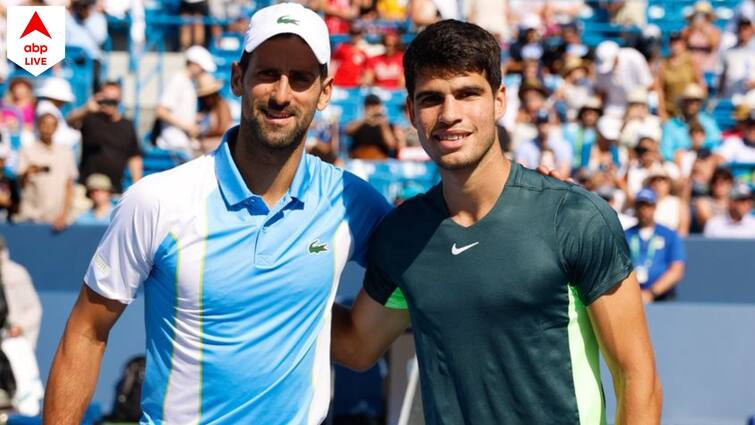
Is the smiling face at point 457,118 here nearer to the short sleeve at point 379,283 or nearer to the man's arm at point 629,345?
the short sleeve at point 379,283

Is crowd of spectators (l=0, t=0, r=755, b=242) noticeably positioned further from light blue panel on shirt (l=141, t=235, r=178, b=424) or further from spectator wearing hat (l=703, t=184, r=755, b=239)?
light blue panel on shirt (l=141, t=235, r=178, b=424)

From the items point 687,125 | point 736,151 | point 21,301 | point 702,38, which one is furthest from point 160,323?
point 702,38

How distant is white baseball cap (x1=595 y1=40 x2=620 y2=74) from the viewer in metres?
13.3

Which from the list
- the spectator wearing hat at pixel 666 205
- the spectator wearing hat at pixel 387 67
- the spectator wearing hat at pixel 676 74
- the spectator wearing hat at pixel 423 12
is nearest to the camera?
the spectator wearing hat at pixel 666 205

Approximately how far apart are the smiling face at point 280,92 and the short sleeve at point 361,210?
36 centimetres

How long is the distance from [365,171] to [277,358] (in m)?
7.90

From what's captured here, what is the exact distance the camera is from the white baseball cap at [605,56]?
523 inches

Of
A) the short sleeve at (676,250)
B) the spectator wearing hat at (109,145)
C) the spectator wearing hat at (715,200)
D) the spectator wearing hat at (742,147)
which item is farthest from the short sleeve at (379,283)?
the spectator wearing hat at (742,147)

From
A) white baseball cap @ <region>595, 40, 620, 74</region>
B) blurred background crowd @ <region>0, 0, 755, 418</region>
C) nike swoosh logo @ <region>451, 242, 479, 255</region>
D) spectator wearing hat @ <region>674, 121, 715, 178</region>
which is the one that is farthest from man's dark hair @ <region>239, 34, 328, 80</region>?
white baseball cap @ <region>595, 40, 620, 74</region>

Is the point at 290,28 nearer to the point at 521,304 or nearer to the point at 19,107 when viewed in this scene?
the point at 521,304

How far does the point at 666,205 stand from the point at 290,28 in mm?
7271

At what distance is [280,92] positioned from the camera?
11.8ft

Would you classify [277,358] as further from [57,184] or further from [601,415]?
[57,184]

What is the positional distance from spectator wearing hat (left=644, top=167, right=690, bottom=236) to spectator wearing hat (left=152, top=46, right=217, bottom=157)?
13.8ft
